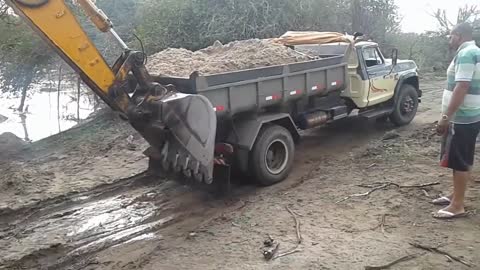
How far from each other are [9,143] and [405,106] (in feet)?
25.8

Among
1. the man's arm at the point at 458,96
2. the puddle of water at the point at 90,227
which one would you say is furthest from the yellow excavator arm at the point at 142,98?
the man's arm at the point at 458,96

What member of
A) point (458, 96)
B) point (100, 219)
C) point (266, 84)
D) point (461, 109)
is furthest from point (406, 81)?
point (100, 219)

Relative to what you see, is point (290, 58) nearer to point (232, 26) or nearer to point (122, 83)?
point (122, 83)

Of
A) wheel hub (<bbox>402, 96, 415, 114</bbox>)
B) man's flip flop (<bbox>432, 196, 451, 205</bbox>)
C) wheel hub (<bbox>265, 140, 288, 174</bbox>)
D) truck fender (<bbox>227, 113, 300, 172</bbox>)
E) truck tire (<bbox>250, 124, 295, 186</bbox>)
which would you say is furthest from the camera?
wheel hub (<bbox>402, 96, 415, 114</bbox>)

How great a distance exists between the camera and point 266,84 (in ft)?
21.2

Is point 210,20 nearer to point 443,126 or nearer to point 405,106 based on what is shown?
point 405,106

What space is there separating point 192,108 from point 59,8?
1786mm

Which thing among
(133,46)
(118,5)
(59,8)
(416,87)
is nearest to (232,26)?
(133,46)

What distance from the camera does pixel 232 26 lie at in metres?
13.4

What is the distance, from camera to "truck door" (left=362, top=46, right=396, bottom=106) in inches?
340

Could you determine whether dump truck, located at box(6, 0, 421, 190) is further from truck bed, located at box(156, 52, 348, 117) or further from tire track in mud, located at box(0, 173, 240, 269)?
tire track in mud, located at box(0, 173, 240, 269)

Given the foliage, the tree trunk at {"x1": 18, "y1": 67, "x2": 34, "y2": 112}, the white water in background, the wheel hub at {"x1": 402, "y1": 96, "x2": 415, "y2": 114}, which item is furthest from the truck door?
the tree trunk at {"x1": 18, "y1": 67, "x2": 34, "y2": 112}

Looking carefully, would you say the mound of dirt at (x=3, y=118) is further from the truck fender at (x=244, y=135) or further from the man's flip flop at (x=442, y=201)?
the man's flip flop at (x=442, y=201)

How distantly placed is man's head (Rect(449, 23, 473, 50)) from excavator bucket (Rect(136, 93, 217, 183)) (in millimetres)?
2719
